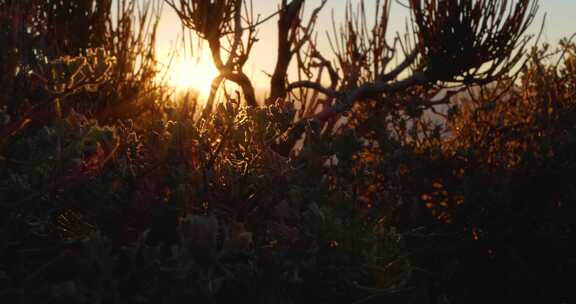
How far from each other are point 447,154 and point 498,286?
1237mm

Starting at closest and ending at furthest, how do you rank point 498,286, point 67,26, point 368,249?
point 368,249 → point 498,286 → point 67,26

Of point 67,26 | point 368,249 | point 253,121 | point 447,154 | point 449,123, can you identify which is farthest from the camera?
point 67,26

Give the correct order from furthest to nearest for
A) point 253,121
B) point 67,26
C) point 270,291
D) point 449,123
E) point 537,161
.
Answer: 1. point 67,26
2. point 449,123
3. point 537,161
4. point 253,121
5. point 270,291

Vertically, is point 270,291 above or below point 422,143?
below

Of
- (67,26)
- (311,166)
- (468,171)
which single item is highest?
(67,26)

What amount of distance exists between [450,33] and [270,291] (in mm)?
4102

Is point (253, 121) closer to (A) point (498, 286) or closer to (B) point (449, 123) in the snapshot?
(A) point (498, 286)

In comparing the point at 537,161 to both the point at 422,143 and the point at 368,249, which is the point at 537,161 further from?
the point at 368,249

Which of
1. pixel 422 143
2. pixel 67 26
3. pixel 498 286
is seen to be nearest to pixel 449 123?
pixel 422 143

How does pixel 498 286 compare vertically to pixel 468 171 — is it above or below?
below

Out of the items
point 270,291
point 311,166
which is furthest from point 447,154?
point 270,291

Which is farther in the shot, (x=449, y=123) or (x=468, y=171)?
(x=449, y=123)

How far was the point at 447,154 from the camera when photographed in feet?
17.8

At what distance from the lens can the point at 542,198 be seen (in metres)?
4.96
